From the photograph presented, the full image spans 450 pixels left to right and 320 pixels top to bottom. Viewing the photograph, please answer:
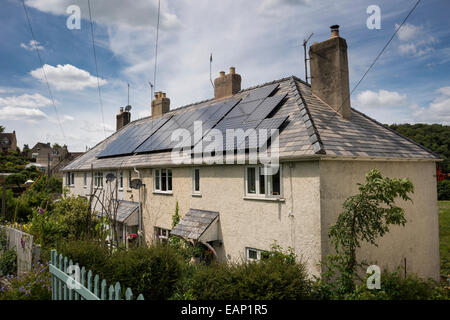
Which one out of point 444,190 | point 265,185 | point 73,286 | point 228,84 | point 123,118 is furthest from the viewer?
point 444,190

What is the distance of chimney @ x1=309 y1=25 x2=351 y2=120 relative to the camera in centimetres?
1251

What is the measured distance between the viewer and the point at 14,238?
32.4 feet

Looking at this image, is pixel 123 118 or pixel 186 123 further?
pixel 123 118

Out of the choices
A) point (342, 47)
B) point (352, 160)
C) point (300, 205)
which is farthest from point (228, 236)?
point (342, 47)

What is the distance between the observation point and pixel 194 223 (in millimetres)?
12352

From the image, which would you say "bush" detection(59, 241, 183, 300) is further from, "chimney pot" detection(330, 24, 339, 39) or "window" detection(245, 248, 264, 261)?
"chimney pot" detection(330, 24, 339, 39)

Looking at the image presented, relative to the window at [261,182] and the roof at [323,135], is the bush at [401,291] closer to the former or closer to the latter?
the roof at [323,135]

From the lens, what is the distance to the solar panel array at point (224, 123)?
11773mm

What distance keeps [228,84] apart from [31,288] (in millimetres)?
14412

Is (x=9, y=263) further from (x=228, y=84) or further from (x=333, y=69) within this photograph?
(x=333, y=69)

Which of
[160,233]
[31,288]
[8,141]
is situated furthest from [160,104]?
[8,141]
